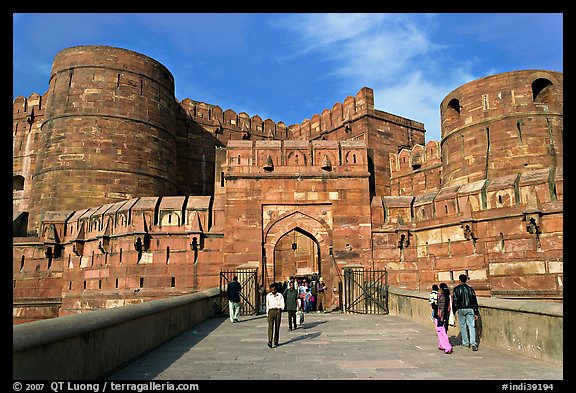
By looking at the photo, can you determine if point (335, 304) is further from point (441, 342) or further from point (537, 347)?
point (537, 347)

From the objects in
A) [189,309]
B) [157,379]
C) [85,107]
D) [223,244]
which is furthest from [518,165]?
[85,107]

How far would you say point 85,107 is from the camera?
21438mm

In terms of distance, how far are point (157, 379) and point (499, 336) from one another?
4.89m

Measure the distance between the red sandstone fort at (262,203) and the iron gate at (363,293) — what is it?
1.71 feet

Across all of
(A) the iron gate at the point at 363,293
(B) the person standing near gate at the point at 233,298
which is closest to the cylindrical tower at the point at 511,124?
(A) the iron gate at the point at 363,293

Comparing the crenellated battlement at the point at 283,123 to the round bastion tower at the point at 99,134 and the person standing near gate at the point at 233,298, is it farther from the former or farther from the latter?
the person standing near gate at the point at 233,298

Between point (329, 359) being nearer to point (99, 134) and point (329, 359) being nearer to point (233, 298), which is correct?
point (233, 298)

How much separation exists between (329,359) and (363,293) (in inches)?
294

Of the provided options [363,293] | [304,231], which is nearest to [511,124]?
[304,231]

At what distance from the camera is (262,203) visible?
631 inches

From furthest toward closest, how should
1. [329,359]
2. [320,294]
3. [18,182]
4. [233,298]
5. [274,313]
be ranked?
[18,182] → [320,294] → [233,298] → [274,313] → [329,359]

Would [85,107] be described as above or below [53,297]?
above
